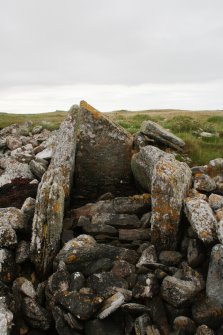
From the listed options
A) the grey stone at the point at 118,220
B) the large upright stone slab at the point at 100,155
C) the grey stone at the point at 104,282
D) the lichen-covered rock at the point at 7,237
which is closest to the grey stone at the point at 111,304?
the grey stone at the point at 104,282

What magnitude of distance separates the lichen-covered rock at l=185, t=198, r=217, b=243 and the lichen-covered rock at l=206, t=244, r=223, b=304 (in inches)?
18.9

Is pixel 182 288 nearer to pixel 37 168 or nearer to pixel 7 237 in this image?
pixel 7 237

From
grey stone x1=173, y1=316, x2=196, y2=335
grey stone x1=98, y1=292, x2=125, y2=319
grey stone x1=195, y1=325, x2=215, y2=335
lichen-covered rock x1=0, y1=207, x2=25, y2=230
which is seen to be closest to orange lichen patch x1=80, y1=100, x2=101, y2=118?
lichen-covered rock x1=0, y1=207, x2=25, y2=230

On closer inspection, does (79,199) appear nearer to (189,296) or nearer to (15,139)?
(189,296)

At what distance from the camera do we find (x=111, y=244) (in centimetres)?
1273

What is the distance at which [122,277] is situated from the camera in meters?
11.4

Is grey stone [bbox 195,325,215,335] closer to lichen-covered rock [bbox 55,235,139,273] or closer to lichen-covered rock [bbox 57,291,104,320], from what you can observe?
lichen-covered rock [bbox 57,291,104,320]

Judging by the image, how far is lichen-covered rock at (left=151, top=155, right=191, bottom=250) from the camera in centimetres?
1181

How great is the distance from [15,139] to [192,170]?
11.1 meters

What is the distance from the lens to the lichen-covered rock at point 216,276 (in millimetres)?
10336

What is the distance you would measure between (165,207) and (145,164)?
2.95m

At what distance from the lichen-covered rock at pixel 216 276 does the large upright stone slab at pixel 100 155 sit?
5656 millimetres

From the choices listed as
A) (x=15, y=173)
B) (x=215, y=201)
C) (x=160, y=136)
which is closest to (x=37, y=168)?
(x=15, y=173)

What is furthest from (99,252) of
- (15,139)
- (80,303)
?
(15,139)
